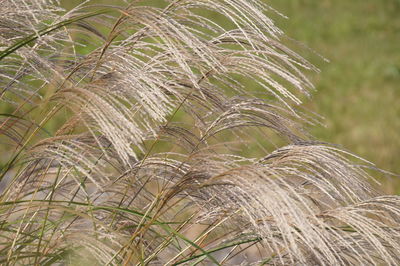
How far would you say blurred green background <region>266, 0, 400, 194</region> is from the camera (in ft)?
20.1

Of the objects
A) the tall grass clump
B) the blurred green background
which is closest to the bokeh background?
the blurred green background

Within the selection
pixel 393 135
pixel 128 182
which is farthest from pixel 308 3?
pixel 128 182

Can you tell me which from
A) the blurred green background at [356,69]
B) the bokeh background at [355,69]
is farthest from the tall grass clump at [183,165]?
→ the blurred green background at [356,69]

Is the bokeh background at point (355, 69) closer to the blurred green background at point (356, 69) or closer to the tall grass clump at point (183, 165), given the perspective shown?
the blurred green background at point (356, 69)

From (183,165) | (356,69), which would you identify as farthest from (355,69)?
(183,165)

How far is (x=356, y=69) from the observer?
739 cm

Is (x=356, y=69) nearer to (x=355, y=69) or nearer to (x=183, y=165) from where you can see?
(x=355, y=69)

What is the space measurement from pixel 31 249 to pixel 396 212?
3.85 feet

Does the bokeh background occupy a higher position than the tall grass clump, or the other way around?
the bokeh background

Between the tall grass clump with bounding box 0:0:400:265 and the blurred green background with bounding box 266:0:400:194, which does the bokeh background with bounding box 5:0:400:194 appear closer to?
A: the blurred green background with bounding box 266:0:400:194

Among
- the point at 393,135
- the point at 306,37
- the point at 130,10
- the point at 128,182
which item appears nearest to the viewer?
the point at 130,10

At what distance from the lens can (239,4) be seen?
7.51ft

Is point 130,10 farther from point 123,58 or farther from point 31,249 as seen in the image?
point 31,249

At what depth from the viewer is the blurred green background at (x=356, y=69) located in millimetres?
6133
